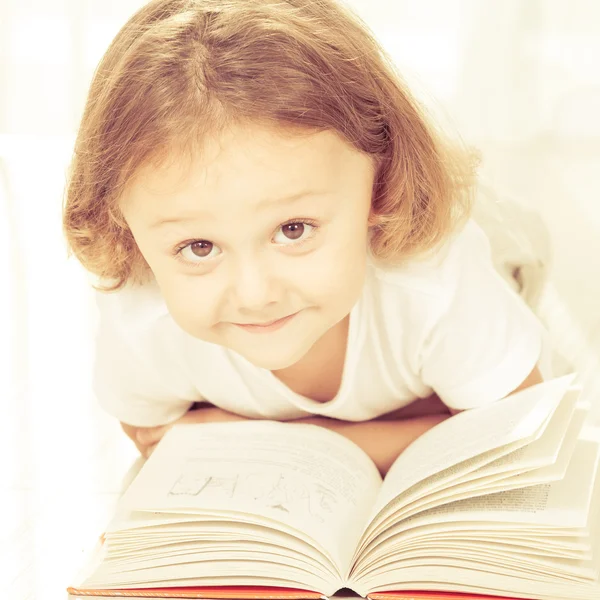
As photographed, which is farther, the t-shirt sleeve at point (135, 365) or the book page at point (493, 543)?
the t-shirt sleeve at point (135, 365)

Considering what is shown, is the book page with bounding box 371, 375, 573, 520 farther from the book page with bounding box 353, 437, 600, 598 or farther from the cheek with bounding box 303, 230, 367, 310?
the cheek with bounding box 303, 230, 367, 310

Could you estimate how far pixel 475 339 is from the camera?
110 centimetres

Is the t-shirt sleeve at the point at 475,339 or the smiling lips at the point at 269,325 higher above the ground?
the smiling lips at the point at 269,325

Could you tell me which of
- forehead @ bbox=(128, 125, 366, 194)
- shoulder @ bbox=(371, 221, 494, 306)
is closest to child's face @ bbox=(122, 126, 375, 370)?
forehead @ bbox=(128, 125, 366, 194)

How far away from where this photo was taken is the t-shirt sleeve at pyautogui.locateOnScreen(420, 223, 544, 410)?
1.09 metres

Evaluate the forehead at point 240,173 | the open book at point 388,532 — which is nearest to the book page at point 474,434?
the open book at point 388,532

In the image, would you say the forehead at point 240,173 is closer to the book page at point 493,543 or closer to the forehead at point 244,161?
the forehead at point 244,161

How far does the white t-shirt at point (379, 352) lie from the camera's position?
1.10 meters

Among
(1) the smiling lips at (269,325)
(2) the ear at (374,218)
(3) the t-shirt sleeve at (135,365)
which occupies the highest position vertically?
(2) the ear at (374,218)

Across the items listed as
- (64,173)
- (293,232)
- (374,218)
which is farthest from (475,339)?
(64,173)

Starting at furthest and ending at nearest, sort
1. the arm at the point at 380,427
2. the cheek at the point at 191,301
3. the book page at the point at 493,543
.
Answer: the arm at the point at 380,427 < the cheek at the point at 191,301 < the book page at the point at 493,543

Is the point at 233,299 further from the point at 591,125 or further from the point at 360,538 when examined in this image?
the point at 591,125

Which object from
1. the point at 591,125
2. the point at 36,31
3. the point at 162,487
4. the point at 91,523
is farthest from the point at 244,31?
the point at 36,31

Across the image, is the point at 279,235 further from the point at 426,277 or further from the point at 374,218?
the point at 426,277
